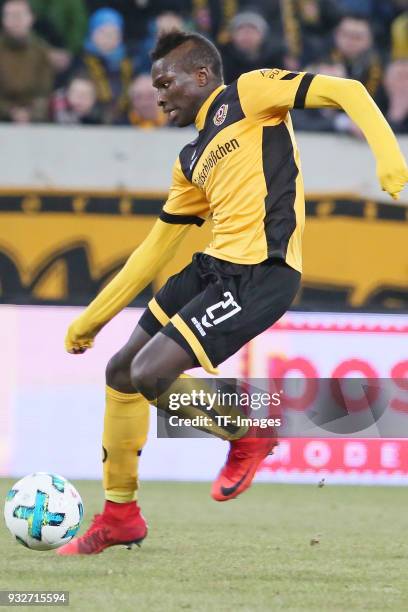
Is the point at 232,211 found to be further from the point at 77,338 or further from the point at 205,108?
the point at 77,338

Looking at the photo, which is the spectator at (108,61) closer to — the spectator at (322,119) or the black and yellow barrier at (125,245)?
the black and yellow barrier at (125,245)

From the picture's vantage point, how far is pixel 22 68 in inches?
442

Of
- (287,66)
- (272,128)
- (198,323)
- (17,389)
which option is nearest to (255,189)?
(272,128)

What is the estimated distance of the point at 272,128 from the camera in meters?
5.54

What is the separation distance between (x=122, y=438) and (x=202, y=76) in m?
1.64

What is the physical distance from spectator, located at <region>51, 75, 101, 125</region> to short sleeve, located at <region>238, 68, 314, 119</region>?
5692mm

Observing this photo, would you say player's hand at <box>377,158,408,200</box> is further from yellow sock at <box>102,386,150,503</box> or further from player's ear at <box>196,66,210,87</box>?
yellow sock at <box>102,386,150,503</box>

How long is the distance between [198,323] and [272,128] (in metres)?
0.88

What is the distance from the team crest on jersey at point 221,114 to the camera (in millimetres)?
5585

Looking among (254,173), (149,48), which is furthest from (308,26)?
(254,173)

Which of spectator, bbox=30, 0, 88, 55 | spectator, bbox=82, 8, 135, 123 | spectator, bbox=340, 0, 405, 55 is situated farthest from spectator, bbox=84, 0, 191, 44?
spectator, bbox=340, 0, 405, 55

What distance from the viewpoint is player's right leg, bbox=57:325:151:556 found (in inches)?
234

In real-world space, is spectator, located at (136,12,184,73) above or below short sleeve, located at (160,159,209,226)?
above

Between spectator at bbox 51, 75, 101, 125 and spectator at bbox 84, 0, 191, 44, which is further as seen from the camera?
spectator at bbox 84, 0, 191, 44
